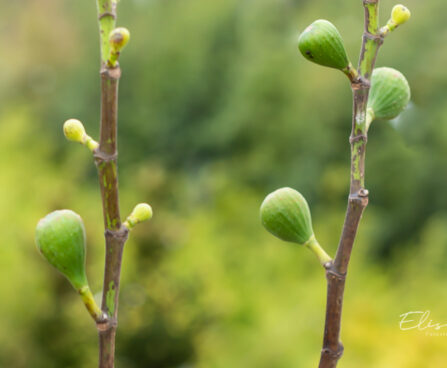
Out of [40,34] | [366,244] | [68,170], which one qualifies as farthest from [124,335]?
[40,34]

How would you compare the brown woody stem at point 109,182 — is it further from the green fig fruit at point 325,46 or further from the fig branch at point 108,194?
the green fig fruit at point 325,46

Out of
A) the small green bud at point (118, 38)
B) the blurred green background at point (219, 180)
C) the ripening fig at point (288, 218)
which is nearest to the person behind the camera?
the small green bud at point (118, 38)

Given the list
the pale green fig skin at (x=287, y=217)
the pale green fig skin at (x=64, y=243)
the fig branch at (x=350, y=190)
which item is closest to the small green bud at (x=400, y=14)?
the fig branch at (x=350, y=190)

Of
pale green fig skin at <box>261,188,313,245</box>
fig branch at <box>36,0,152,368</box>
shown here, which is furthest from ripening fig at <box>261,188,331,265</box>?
fig branch at <box>36,0,152,368</box>

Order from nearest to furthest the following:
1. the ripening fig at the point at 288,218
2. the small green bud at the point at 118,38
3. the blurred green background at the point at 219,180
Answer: the small green bud at the point at 118,38 → the ripening fig at the point at 288,218 → the blurred green background at the point at 219,180

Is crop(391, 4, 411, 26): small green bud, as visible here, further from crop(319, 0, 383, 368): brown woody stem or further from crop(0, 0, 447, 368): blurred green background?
crop(0, 0, 447, 368): blurred green background

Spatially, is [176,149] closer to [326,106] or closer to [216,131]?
[216,131]

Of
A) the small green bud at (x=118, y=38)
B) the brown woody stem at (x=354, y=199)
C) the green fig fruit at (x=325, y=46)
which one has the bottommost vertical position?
the brown woody stem at (x=354, y=199)
